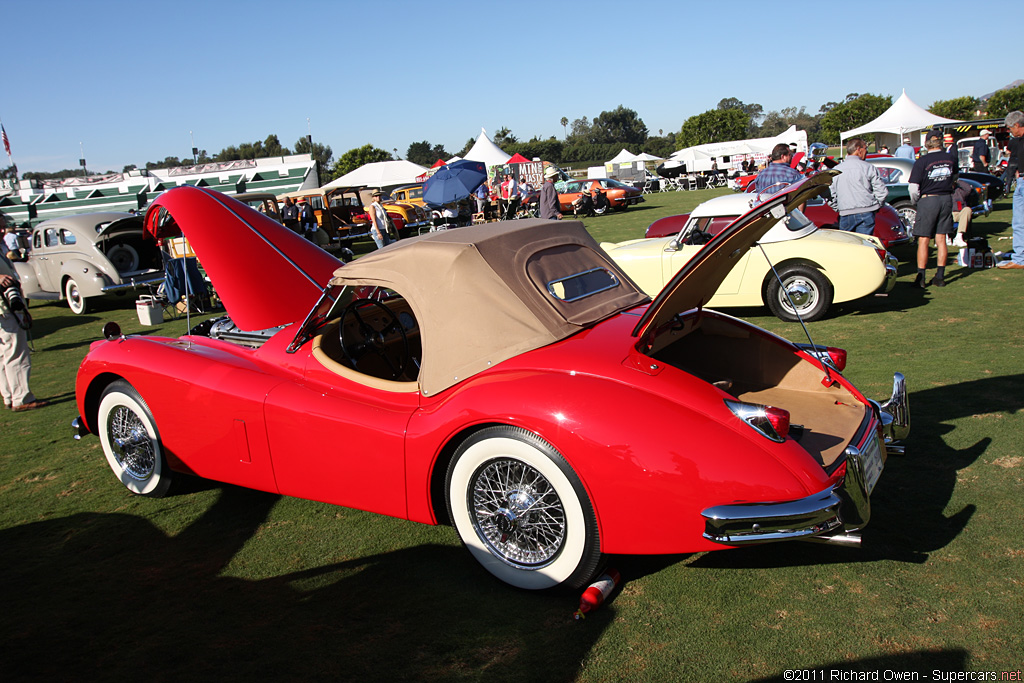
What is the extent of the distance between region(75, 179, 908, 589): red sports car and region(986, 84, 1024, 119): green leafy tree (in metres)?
69.2

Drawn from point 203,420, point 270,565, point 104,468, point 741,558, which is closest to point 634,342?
point 741,558

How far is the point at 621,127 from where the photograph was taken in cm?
13675

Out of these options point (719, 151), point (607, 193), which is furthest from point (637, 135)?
point (607, 193)

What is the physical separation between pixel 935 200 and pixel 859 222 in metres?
0.95

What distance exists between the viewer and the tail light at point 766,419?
2.70 metres

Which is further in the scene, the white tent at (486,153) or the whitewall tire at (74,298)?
the white tent at (486,153)

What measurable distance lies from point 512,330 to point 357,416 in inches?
34.4

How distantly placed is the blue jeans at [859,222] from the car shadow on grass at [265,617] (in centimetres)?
760

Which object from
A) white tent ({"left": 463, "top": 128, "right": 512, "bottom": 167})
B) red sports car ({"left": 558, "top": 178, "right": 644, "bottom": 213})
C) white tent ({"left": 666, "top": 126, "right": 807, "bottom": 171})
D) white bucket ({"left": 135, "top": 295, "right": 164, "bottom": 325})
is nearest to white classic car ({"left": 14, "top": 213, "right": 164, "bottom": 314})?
white bucket ({"left": 135, "top": 295, "right": 164, "bottom": 325})

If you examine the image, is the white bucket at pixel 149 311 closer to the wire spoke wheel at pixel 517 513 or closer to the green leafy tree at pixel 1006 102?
the wire spoke wheel at pixel 517 513

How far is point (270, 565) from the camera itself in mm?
3492

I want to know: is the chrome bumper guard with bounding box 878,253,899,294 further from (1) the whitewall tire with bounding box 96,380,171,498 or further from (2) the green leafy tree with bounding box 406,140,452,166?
(2) the green leafy tree with bounding box 406,140,452,166

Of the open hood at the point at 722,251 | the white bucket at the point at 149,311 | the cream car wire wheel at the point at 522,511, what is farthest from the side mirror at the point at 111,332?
the white bucket at the point at 149,311

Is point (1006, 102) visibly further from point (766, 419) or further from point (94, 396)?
point (94, 396)
